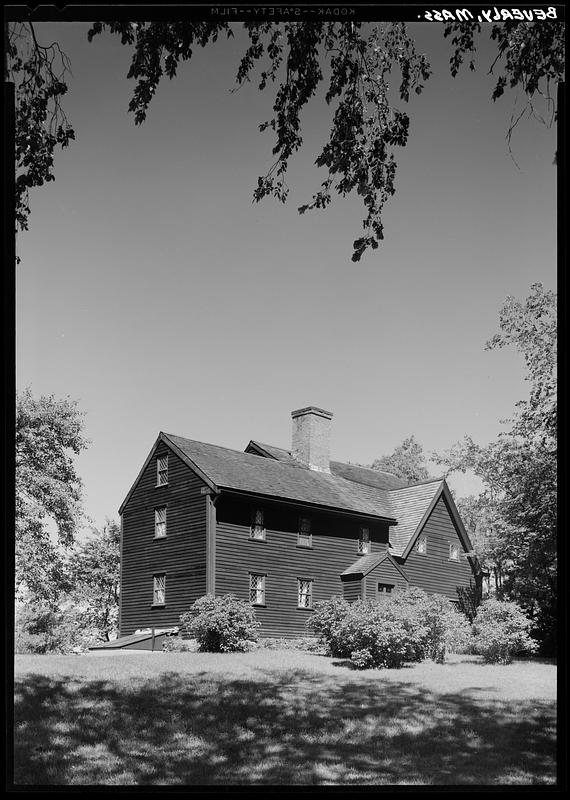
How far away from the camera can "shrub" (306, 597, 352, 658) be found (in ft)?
41.8

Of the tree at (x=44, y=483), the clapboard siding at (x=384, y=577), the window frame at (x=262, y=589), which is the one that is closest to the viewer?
the tree at (x=44, y=483)

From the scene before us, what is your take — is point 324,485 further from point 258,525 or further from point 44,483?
point 44,483

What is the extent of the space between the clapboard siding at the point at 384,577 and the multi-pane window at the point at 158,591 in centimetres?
364

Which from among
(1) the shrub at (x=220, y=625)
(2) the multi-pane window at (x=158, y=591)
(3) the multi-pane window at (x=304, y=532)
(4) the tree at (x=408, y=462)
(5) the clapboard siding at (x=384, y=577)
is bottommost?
(1) the shrub at (x=220, y=625)

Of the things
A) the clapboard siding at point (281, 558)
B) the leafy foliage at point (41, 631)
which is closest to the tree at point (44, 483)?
the leafy foliage at point (41, 631)

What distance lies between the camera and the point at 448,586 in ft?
41.8

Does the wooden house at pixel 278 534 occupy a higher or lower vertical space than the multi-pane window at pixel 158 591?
higher

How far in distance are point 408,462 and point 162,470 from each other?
4.21m

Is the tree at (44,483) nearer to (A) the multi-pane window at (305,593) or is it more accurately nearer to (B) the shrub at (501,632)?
(A) the multi-pane window at (305,593)

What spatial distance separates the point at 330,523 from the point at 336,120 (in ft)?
31.2

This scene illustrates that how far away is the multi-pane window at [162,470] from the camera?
41.3 feet

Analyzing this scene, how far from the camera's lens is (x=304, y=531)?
603 inches

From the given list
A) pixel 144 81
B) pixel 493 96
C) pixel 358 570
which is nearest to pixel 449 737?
pixel 358 570
